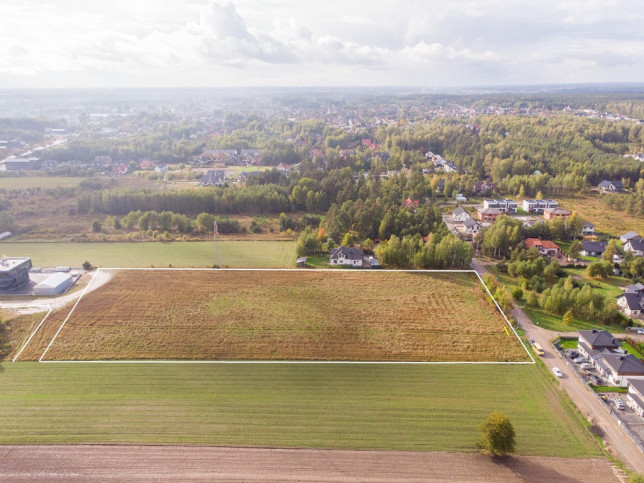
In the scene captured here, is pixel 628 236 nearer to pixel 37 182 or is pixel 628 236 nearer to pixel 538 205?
pixel 538 205

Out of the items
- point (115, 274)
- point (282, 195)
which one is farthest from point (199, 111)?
point (115, 274)

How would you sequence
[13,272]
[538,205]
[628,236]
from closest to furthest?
[13,272], [628,236], [538,205]

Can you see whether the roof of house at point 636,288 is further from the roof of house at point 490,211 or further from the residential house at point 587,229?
the roof of house at point 490,211

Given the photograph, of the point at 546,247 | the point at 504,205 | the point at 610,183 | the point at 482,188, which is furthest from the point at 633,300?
the point at 610,183

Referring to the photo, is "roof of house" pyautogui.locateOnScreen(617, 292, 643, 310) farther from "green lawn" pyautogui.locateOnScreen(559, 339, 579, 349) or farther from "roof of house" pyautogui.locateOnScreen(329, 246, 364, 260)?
"roof of house" pyautogui.locateOnScreen(329, 246, 364, 260)

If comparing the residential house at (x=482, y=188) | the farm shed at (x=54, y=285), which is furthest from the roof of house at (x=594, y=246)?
the farm shed at (x=54, y=285)

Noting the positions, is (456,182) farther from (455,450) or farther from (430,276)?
(455,450)
